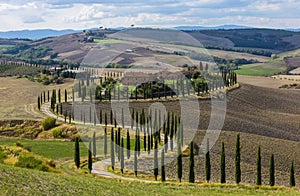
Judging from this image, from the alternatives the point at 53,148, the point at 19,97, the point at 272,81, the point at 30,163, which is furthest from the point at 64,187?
the point at 272,81

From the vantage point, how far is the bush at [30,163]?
4166cm

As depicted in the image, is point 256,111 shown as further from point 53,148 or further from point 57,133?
point 53,148

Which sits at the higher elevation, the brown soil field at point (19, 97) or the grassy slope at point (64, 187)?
the grassy slope at point (64, 187)

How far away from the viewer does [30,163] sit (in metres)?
41.8

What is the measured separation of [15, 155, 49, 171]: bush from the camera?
137ft

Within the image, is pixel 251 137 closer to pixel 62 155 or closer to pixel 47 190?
pixel 62 155

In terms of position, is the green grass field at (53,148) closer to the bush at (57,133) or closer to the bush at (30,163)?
the bush at (57,133)

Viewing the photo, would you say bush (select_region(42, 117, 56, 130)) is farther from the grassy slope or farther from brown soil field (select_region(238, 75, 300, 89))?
brown soil field (select_region(238, 75, 300, 89))

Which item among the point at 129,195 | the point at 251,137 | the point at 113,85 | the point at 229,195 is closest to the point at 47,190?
the point at 129,195

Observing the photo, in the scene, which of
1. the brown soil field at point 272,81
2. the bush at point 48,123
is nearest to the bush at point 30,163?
the bush at point 48,123

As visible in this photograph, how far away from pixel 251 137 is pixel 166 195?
37.3 metres

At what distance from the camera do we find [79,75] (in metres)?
142

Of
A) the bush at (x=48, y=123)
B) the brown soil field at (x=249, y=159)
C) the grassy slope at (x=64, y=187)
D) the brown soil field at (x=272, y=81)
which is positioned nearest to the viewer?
the grassy slope at (x=64, y=187)

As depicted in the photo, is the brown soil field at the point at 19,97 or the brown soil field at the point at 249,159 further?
the brown soil field at the point at 19,97
